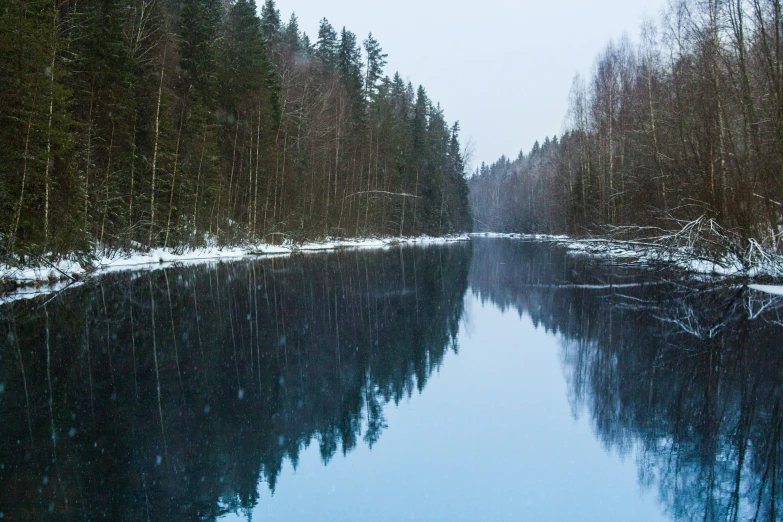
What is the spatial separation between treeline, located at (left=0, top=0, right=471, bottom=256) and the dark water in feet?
21.5

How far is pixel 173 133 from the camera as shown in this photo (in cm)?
2586

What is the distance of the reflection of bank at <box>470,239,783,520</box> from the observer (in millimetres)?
3932

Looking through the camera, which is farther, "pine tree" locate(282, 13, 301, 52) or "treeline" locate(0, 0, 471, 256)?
"pine tree" locate(282, 13, 301, 52)

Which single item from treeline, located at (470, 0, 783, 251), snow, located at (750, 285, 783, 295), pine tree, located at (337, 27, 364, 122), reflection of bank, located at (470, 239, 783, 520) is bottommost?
reflection of bank, located at (470, 239, 783, 520)

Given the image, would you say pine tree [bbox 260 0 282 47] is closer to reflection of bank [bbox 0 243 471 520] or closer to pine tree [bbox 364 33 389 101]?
pine tree [bbox 364 33 389 101]

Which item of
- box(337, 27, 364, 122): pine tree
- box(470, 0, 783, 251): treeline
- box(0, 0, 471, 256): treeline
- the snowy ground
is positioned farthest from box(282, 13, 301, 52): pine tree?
box(470, 0, 783, 251): treeline

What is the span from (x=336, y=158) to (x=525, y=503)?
39.2 m

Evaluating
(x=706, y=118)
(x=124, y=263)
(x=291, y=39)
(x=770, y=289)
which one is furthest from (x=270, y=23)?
(x=770, y=289)

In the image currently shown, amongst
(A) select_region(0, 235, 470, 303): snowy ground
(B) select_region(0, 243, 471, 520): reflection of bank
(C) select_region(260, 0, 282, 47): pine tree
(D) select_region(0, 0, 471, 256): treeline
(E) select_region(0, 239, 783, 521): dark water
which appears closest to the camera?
(E) select_region(0, 239, 783, 521): dark water

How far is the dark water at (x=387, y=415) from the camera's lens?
3785mm

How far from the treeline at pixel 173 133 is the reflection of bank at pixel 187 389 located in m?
5.48

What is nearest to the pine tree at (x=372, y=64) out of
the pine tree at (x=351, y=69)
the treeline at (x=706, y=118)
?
the pine tree at (x=351, y=69)

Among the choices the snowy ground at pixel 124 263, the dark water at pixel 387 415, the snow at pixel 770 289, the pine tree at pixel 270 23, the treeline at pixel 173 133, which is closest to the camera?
the dark water at pixel 387 415

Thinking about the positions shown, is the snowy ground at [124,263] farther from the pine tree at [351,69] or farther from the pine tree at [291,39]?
the pine tree at [291,39]
